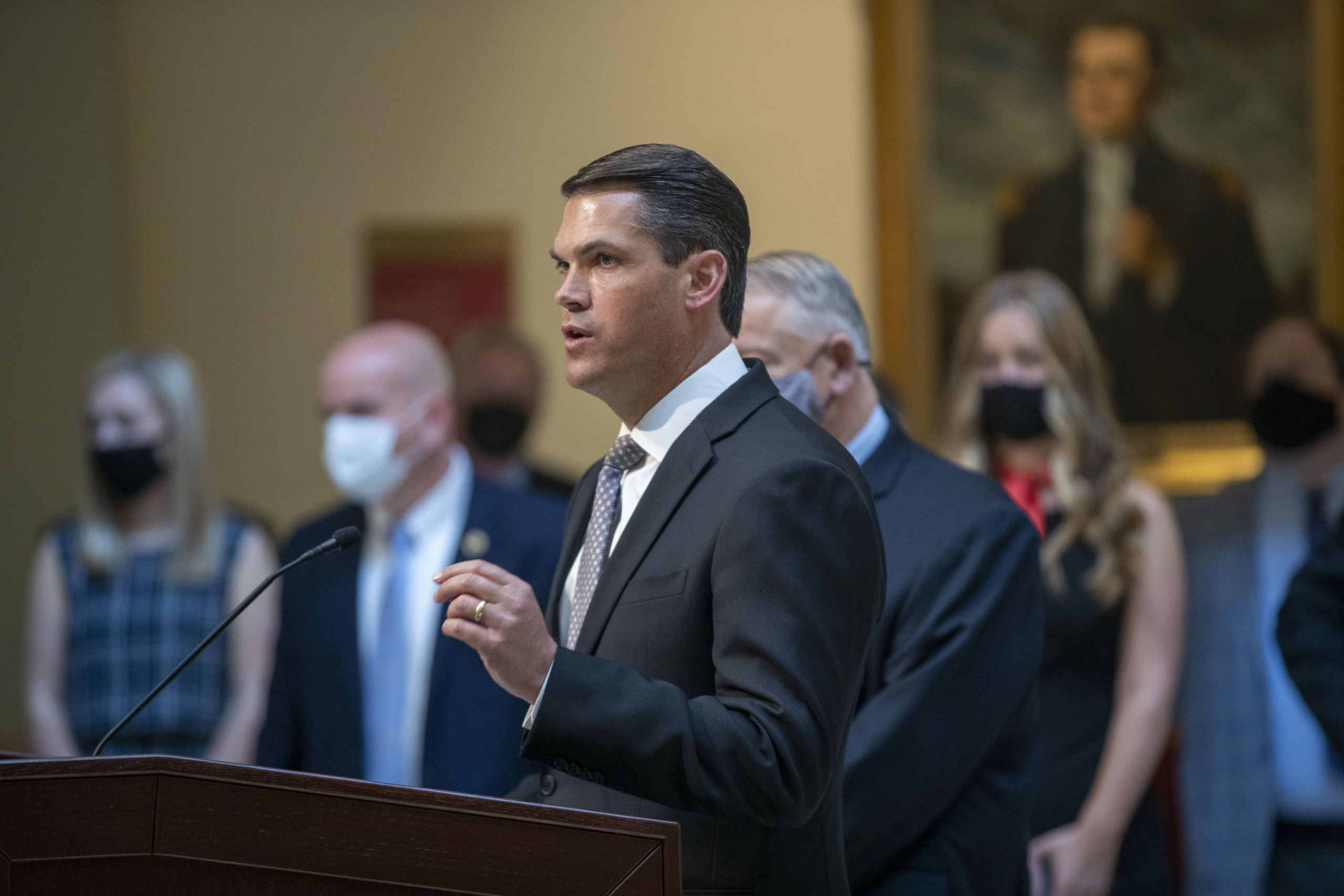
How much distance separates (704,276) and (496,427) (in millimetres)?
3580

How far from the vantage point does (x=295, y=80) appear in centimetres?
641

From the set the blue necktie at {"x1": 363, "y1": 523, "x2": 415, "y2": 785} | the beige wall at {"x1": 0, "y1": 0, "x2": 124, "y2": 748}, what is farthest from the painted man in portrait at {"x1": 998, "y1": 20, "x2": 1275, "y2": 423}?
the beige wall at {"x1": 0, "y1": 0, "x2": 124, "y2": 748}

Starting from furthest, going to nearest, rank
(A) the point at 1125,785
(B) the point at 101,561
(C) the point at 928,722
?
1. (B) the point at 101,561
2. (A) the point at 1125,785
3. (C) the point at 928,722

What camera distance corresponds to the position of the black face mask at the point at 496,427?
5375 mm

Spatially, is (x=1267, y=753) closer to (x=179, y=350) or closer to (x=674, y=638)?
(x=674, y=638)

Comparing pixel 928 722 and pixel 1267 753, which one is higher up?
pixel 928 722

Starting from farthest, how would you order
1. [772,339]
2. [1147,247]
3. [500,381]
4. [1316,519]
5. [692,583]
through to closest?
[1147,247] → [500,381] → [1316,519] → [772,339] → [692,583]

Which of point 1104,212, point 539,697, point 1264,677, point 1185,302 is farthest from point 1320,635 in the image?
point 1104,212

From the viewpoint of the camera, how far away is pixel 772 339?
268 centimetres

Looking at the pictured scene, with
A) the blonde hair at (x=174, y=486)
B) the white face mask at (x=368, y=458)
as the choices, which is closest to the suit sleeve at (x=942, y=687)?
the white face mask at (x=368, y=458)

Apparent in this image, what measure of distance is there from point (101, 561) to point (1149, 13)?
414 centimetres

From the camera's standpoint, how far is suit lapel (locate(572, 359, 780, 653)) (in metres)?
1.84

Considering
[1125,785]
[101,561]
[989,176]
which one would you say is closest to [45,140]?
[101,561]

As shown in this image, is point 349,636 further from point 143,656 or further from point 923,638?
point 923,638
